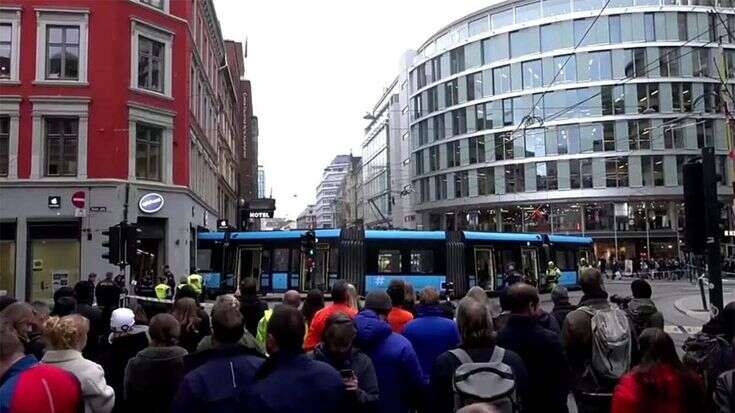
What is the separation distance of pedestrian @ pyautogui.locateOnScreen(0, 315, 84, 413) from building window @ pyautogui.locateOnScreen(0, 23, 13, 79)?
24722mm

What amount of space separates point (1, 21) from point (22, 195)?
6582 mm

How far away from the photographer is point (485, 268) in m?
29.2

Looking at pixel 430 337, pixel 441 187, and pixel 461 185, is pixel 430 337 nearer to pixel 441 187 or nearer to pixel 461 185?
pixel 461 185

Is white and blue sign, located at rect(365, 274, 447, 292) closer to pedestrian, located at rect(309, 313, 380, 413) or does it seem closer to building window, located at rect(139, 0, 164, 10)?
building window, located at rect(139, 0, 164, 10)

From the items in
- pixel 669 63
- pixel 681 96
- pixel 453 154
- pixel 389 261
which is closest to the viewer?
pixel 389 261

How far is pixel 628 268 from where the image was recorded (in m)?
51.9

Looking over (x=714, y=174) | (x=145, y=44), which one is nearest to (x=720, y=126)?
(x=145, y=44)

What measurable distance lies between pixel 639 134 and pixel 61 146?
156 feet

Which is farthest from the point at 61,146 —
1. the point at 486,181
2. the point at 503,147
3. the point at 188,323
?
the point at 486,181

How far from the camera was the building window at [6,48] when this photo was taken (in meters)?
25.0

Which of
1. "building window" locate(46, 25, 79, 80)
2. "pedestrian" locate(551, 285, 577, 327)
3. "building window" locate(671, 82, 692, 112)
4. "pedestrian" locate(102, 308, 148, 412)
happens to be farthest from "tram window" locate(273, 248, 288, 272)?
"building window" locate(671, 82, 692, 112)

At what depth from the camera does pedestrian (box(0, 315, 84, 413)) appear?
11.3 ft

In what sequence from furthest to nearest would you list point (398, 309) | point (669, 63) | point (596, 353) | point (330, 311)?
point (669, 63)
point (398, 309)
point (330, 311)
point (596, 353)

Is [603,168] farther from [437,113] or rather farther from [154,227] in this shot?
[154,227]
